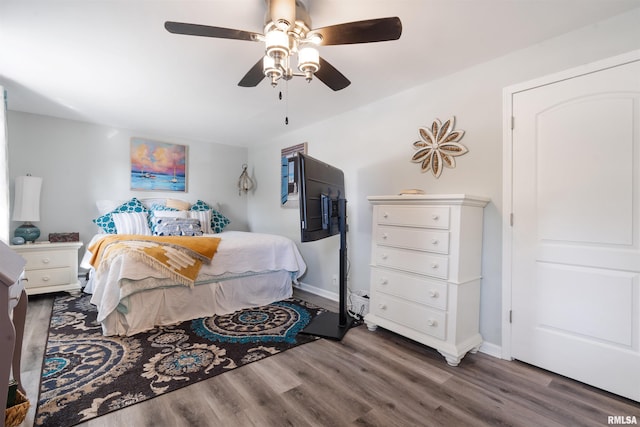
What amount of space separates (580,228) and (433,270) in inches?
36.4

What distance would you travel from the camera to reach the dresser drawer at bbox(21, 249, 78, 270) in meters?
3.27

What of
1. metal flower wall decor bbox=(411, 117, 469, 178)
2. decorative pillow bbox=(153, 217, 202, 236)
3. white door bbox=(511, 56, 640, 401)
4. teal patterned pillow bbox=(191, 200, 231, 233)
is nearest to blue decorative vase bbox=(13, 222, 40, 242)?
decorative pillow bbox=(153, 217, 202, 236)

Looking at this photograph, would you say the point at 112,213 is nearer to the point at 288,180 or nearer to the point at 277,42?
the point at 288,180

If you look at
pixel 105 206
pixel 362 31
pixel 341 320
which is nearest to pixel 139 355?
pixel 341 320

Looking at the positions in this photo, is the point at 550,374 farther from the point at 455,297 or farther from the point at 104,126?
the point at 104,126

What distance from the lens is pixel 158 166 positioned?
4.50 metres

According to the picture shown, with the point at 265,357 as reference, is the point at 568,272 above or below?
above

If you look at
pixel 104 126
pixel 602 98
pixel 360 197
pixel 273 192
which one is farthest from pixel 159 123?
pixel 602 98

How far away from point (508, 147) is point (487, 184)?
0.30 meters

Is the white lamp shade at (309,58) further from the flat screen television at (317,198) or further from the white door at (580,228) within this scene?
the white door at (580,228)

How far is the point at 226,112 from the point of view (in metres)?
3.51

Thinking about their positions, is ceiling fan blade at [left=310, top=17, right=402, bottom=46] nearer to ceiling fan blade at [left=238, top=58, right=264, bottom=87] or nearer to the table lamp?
ceiling fan blade at [left=238, top=58, right=264, bottom=87]

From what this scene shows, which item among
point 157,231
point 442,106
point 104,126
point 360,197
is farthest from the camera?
point 104,126

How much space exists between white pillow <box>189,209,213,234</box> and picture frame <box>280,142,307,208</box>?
112cm
